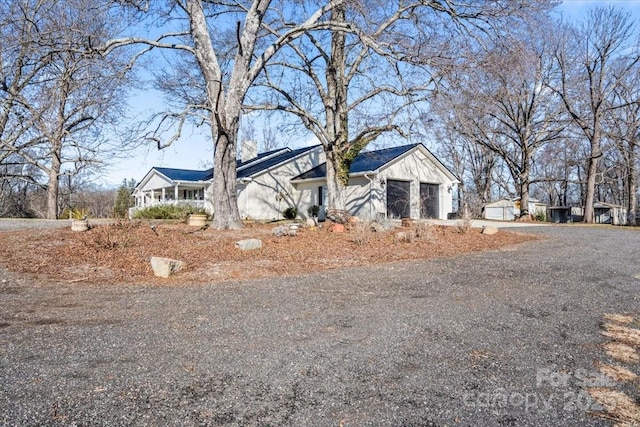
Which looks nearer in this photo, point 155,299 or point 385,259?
point 155,299

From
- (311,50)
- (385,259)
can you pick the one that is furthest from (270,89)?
(385,259)

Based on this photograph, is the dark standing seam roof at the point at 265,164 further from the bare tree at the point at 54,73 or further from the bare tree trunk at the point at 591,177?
the bare tree trunk at the point at 591,177

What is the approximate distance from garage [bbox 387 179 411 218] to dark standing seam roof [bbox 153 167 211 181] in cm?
1193

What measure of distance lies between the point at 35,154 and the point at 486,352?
854 inches

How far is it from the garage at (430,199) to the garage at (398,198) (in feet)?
3.06

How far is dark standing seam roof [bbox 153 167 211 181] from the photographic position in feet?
81.7

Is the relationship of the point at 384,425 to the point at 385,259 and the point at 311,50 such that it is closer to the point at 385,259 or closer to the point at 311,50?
the point at 385,259

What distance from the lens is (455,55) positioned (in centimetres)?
961

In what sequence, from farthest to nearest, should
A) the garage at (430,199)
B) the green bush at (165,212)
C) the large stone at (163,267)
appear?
1. the garage at (430,199)
2. the green bush at (165,212)
3. the large stone at (163,267)

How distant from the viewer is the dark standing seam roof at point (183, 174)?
2489 cm

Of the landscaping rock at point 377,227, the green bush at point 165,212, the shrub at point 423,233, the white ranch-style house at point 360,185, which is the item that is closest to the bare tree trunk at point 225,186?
the landscaping rock at point 377,227

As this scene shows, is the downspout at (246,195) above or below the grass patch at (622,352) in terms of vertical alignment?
above

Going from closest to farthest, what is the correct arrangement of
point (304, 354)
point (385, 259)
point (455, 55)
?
point (304, 354) < point (385, 259) < point (455, 55)

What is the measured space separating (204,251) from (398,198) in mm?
13378
